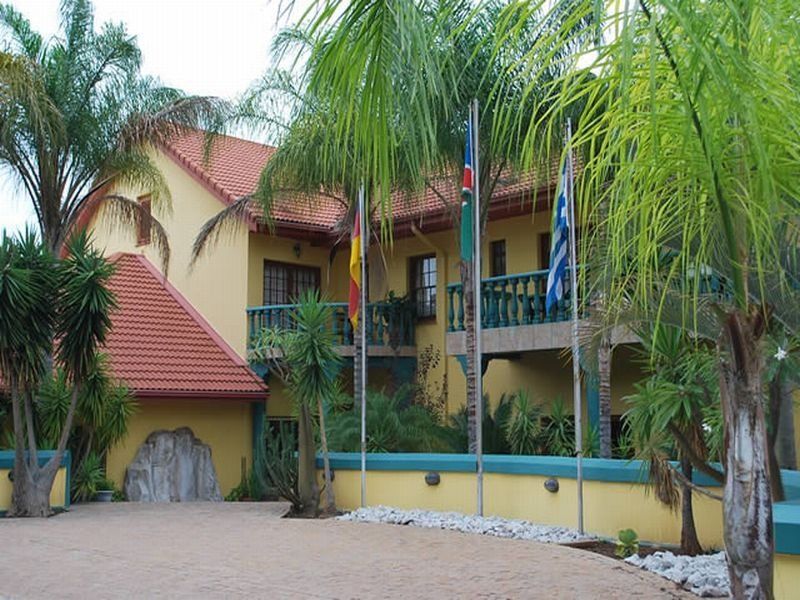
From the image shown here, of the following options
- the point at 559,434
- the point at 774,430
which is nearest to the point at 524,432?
the point at 559,434

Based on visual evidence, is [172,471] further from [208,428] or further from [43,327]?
[43,327]

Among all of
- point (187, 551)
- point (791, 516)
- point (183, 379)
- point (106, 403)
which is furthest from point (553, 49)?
point (183, 379)

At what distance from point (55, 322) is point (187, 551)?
622 centimetres

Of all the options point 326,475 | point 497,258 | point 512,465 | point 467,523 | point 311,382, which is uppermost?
point 497,258

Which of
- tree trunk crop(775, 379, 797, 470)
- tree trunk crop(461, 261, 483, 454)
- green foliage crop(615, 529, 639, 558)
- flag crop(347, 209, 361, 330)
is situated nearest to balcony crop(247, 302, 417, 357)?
flag crop(347, 209, 361, 330)

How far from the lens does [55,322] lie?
1700cm

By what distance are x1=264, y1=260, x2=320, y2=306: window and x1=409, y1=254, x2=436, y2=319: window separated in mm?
2887

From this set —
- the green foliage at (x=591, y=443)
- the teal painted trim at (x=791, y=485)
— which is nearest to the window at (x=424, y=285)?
the green foliage at (x=591, y=443)

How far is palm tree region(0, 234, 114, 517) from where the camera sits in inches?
643

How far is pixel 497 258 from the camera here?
73.6 ft

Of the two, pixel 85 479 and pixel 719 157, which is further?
pixel 85 479

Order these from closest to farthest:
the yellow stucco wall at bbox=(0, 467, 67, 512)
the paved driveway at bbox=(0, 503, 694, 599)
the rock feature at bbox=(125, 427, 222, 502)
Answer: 1. the paved driveway at bbox=(0, 503, 694, 599)
2. the yellow stucco wall at bbox=(0, 467, 67, 512)
3. the rock feature at bbox=(125, 427, 222, 502)

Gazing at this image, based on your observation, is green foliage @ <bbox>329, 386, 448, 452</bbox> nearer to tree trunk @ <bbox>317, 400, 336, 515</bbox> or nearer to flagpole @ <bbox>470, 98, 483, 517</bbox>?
tree trunk @ <bbox>317, 400, 336, 515</bbox>

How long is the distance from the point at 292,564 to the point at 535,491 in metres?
4.47
